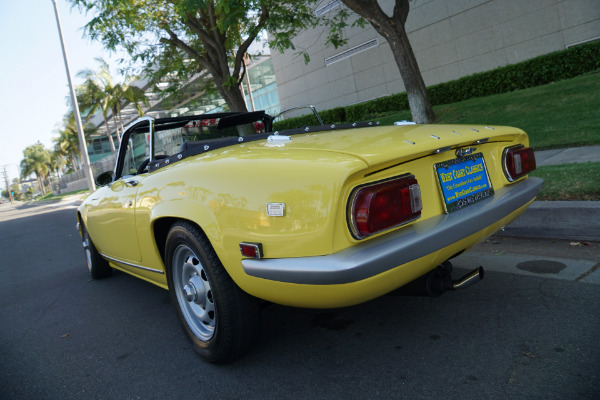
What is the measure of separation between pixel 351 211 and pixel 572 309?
1542 millimetres

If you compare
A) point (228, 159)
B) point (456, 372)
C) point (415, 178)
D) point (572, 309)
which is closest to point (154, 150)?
point (228, 159)

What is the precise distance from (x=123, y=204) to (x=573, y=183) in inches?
165

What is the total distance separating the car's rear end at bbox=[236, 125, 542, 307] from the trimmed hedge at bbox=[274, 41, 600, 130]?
1104cm

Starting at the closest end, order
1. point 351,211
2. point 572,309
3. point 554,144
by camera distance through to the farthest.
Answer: point 351,211 < point 572,309 < point 554,144

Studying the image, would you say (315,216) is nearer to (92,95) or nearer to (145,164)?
(145,164)

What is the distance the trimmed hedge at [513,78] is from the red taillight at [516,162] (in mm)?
10461

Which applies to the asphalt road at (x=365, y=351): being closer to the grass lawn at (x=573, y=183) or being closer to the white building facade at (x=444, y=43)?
the grass lawn at (x=573, y=183)

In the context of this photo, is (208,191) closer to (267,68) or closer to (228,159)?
(228,159)

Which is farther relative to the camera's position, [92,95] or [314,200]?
[92,95]

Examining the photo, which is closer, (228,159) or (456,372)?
(456,372)

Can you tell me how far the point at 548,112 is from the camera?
30.8ft

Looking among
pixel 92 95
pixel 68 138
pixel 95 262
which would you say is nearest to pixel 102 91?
pixel 92 95

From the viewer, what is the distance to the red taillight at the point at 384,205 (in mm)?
1974

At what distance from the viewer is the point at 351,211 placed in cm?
197
